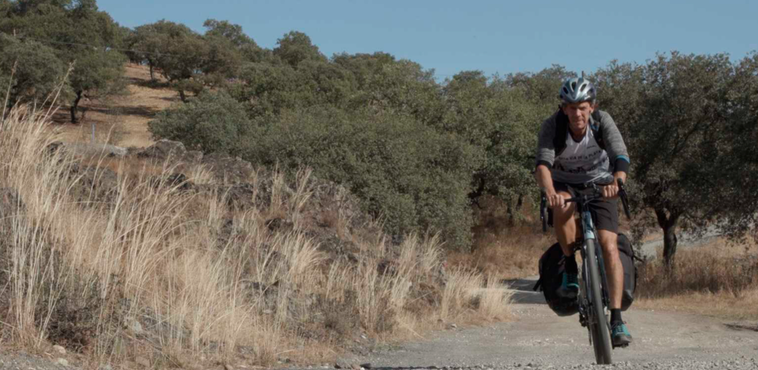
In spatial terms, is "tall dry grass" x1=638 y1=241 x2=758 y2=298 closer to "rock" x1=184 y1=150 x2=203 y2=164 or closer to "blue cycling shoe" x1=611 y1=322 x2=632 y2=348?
"rock" x1=184 y1=150 x2=203 y2=164

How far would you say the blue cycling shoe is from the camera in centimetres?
702

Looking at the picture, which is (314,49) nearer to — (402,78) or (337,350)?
(402,78)

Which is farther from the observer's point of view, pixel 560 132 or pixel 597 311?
pixel 560 132

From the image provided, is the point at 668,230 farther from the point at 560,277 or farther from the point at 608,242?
the point at 608,242

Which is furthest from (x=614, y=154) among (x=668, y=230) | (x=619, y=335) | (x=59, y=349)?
(x=668, y=230)

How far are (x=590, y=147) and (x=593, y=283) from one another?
112 cm

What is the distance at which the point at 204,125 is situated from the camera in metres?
39.4

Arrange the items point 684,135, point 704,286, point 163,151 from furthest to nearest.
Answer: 1. point 684,135
2. point 704,286
3. point 163,151

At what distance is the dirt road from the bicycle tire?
202 millimetres

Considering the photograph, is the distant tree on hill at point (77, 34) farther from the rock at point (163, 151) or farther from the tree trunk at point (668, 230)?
the rock at point (163, 151)

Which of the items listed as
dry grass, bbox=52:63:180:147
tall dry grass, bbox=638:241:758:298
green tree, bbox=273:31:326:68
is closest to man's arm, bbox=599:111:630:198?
tall dry grass, bbox=638:241:758:298

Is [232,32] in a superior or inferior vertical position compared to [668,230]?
superior

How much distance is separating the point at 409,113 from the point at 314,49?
50.7m

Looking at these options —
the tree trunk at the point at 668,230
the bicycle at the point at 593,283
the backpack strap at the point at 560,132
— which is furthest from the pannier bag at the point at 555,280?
the tree trunk at the point at 668,230
